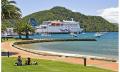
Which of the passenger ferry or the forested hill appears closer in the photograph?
the passenger ferry

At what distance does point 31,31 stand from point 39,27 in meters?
62.5

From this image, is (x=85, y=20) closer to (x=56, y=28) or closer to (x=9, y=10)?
(x=56, y=28)

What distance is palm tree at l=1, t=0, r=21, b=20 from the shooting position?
1128 inches

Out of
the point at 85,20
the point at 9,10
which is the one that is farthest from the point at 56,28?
the point at 9,10

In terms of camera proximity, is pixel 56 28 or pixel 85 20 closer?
pixel 56 28

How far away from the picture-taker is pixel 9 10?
95.6ft

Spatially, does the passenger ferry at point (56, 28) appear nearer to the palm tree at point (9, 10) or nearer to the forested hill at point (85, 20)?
the forested hill at point (85, 20)

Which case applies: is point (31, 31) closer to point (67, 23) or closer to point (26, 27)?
point (26, 27)

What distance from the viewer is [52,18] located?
180 m

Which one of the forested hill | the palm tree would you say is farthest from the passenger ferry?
the palm tree

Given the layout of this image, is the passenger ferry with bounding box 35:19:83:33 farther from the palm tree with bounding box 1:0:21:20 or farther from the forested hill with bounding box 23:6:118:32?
the palm tree with bounding box 1:0:21:20

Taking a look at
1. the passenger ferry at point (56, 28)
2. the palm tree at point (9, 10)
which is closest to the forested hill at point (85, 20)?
the passenger ferry at point (56, 28)

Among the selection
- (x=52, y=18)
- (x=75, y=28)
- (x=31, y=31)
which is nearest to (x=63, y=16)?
(x=52, y=18)

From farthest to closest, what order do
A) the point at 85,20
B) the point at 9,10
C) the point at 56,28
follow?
the point at 85,20
the point at 56,28
the point at 9,10
